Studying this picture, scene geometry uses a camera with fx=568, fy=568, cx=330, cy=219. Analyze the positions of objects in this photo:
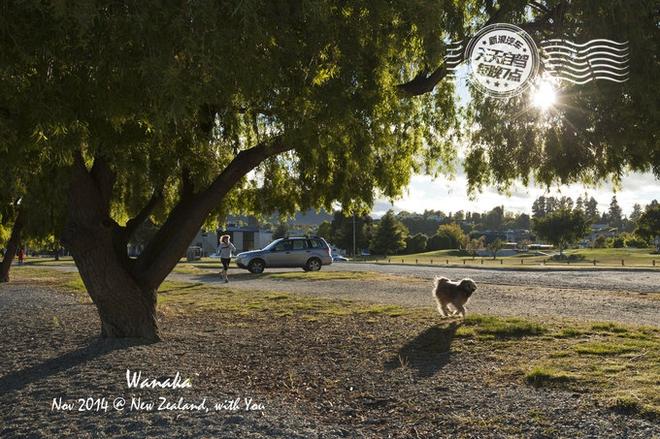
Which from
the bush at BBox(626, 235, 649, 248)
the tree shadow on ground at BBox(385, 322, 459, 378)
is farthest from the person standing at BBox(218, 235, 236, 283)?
the bush at BBox(626, 235, 649, 248)

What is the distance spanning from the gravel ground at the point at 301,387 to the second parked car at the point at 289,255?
16745 millimetres

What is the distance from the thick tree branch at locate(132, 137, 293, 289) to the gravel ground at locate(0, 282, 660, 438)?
1.06 m

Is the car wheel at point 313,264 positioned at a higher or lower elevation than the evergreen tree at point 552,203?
lower

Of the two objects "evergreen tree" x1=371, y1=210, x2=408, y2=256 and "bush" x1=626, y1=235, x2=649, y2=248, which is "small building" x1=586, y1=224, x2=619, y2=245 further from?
"evergreen tree" x1=371, y1=210, x2=408, y2=256

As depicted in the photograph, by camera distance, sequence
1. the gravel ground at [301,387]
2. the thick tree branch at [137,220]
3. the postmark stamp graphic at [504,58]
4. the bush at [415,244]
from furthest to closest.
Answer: the bush at [415,244]
the thick tree branch at [137,220]
the postmark stamp graphic at [504,58]
the gravel ground at [301,387]

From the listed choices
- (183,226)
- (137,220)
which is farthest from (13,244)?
(183,226)

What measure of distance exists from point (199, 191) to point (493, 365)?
5466mm

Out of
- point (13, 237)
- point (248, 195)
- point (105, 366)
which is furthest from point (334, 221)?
point (105, 366)

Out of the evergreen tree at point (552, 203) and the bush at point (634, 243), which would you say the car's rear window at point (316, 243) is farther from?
the bush at point (634, 243)

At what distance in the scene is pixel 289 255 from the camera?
2692 cm

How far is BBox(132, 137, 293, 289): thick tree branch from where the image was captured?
28.1 feet

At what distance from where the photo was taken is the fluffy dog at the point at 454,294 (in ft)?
30.9

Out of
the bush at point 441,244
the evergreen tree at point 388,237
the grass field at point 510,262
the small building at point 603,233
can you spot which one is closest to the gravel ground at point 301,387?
the grass field at point 510,262

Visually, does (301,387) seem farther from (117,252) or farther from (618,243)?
(618,243)
